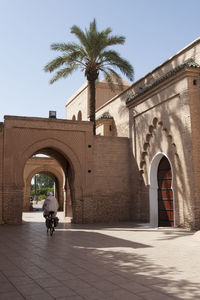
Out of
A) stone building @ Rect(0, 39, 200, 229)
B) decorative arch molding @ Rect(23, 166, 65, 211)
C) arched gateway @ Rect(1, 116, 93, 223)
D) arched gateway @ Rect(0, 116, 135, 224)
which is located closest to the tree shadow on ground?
stone building @ Rect(0, 39, 200, 229)

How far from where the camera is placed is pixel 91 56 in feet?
56.9

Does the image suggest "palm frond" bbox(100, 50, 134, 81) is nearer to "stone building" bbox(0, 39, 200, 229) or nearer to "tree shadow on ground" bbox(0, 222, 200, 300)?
"stone building" bbox(0, 39, 200, 229)

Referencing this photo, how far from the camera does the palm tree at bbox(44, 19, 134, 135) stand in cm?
1717

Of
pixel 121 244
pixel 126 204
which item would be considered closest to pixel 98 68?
pixel 126 204

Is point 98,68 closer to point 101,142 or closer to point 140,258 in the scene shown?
point 101,142

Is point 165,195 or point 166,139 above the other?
point 166,139

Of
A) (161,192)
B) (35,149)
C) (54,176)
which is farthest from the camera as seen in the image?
(54,176)

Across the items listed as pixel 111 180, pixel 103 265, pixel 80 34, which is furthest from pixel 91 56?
pixel 103 265

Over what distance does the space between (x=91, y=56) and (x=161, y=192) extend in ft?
26.4

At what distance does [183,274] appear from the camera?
5.37 m

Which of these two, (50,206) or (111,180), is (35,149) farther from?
(50,206)

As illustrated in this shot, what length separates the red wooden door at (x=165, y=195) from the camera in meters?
13.7

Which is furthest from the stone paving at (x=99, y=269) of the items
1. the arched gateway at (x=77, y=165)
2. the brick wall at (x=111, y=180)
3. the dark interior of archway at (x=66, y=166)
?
the dark interior of archway at (x=66, y=166)

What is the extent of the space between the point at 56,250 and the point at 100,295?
3.70 m
